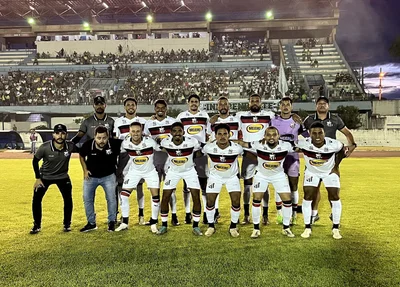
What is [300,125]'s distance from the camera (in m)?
6.98

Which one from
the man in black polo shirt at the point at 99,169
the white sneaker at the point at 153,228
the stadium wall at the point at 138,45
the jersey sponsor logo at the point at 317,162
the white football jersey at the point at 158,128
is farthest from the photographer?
the stadium wall at the point at 138,45

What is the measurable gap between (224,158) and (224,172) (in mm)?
257

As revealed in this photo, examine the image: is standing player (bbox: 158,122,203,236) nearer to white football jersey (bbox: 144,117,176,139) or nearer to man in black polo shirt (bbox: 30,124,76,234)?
white football jersey (bbox: 144,117,176,139)

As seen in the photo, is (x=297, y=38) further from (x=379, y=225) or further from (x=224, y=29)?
(x=379, y=225)

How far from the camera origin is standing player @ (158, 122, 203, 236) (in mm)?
6336

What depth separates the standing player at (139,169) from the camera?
6.48 meters

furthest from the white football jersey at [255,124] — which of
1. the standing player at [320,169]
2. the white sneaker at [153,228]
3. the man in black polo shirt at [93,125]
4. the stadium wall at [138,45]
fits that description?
the stadium wall at [138,45]

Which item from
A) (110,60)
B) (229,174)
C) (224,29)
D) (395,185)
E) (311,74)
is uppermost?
(224,29)

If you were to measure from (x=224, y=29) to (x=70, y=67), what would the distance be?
20.9 meters

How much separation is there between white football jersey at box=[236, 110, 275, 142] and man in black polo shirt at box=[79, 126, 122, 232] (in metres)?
2.52

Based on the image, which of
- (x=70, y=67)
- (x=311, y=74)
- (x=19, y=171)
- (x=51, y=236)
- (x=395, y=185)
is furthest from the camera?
(x=70, y=67)

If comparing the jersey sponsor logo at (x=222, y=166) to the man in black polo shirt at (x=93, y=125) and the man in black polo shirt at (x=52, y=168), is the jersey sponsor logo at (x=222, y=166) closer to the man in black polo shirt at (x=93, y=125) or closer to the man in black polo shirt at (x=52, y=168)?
the man in black polo shirt at (x=93, y=125)

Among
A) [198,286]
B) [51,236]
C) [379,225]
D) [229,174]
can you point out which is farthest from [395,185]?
[51,236]

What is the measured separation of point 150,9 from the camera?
4812 cm
